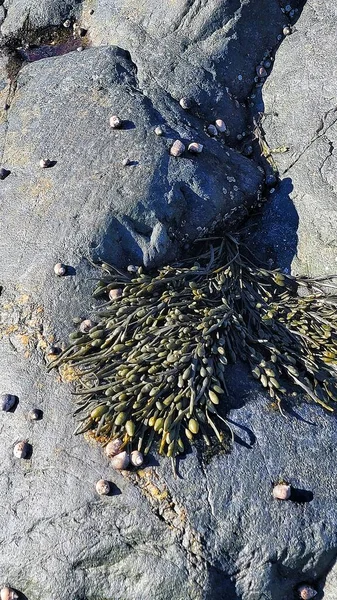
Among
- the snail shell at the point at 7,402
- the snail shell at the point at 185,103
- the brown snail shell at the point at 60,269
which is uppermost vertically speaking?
the snail shell at the point at 185,103

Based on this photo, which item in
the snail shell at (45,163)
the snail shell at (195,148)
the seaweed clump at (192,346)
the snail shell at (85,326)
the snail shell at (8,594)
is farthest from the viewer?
the snail shell at (195,148)

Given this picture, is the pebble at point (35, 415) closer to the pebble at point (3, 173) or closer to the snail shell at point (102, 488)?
the snail shell at point (102, 488)

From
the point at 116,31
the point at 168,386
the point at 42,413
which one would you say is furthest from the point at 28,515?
the point at 116,31

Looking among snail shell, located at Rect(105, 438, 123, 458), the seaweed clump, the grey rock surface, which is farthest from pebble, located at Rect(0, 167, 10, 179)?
snail shell, located at Rect(105, 438, 123, 458)

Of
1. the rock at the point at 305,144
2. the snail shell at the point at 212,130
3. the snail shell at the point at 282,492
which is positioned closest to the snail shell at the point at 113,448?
the snail shell at the point at 282,492

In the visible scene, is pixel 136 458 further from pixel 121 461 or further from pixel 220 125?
pixel 220 125

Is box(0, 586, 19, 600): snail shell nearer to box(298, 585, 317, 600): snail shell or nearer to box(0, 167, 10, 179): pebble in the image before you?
box(298, 585, 317, 600): snail shell

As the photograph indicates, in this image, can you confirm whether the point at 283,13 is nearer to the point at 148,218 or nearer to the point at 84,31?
the point at 84,31
